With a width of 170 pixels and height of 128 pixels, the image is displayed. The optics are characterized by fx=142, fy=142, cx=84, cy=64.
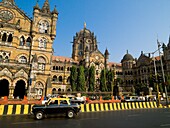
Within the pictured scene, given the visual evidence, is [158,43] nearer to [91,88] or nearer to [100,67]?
[91,88]

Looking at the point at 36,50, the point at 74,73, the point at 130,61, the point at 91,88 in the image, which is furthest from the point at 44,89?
the point at 130,61

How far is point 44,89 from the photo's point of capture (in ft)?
104

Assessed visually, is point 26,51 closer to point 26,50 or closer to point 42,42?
point 26,50

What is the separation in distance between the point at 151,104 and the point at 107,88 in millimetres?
26899

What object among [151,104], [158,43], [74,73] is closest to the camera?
[151,104]

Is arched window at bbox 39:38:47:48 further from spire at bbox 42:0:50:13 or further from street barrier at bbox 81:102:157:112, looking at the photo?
street barrier at bbox 81:102:157:112

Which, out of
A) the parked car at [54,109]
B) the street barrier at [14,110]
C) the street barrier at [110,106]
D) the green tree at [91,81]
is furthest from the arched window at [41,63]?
the parked car at [54,109]

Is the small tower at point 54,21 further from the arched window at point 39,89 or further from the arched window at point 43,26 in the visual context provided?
the arched window at point 39,89

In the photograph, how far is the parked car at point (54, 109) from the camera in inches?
441

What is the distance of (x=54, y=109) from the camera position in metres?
11.6

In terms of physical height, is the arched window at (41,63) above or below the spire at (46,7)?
below

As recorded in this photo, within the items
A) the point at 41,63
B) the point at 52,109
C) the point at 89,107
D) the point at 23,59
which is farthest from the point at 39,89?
the point at 52,109

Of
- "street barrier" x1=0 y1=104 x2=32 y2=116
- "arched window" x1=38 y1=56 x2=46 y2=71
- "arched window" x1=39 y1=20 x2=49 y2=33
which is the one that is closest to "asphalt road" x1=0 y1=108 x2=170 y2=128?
"street barrier" x1=0 y1=104 x2=32 y2=116

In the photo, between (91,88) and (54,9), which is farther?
(91,88)
